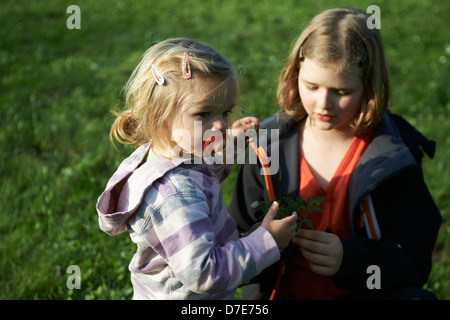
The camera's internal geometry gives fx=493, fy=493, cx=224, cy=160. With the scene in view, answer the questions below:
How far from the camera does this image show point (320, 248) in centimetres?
228

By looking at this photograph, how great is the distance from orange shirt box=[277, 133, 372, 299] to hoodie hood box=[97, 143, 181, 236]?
3.24 ft

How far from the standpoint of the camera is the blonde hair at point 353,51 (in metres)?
2.37

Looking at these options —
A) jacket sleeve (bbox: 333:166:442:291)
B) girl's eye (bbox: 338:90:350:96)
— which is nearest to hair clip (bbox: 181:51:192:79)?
girl's eye (bbox: 338:90:350:96)

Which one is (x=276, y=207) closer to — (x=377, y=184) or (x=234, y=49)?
(x=377, y=184)

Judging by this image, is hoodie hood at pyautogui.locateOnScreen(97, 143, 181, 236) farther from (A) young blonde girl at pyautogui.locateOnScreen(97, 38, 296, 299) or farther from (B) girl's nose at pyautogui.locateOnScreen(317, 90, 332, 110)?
(B) girl's nose at pyautogui.locateOnScreen(317, 90, 332, 110)

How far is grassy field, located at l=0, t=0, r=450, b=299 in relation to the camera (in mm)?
3104

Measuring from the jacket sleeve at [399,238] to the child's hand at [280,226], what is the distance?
517 millimetres

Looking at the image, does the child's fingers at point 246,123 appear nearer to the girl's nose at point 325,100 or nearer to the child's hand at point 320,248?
the girl's nose at point 325,100

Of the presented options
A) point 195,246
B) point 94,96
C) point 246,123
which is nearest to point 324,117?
point 246,123

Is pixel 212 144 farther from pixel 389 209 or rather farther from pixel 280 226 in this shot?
pixel 389 209

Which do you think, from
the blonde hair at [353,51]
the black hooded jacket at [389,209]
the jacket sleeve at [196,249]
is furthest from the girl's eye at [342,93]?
the jacket sleeve at [196,249]

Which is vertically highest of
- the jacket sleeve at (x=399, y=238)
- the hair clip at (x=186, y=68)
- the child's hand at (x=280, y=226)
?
the hair clip at (x=186, y=68)

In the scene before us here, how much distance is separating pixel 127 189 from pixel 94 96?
3600 millimetres

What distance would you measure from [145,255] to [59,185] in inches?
76.9
